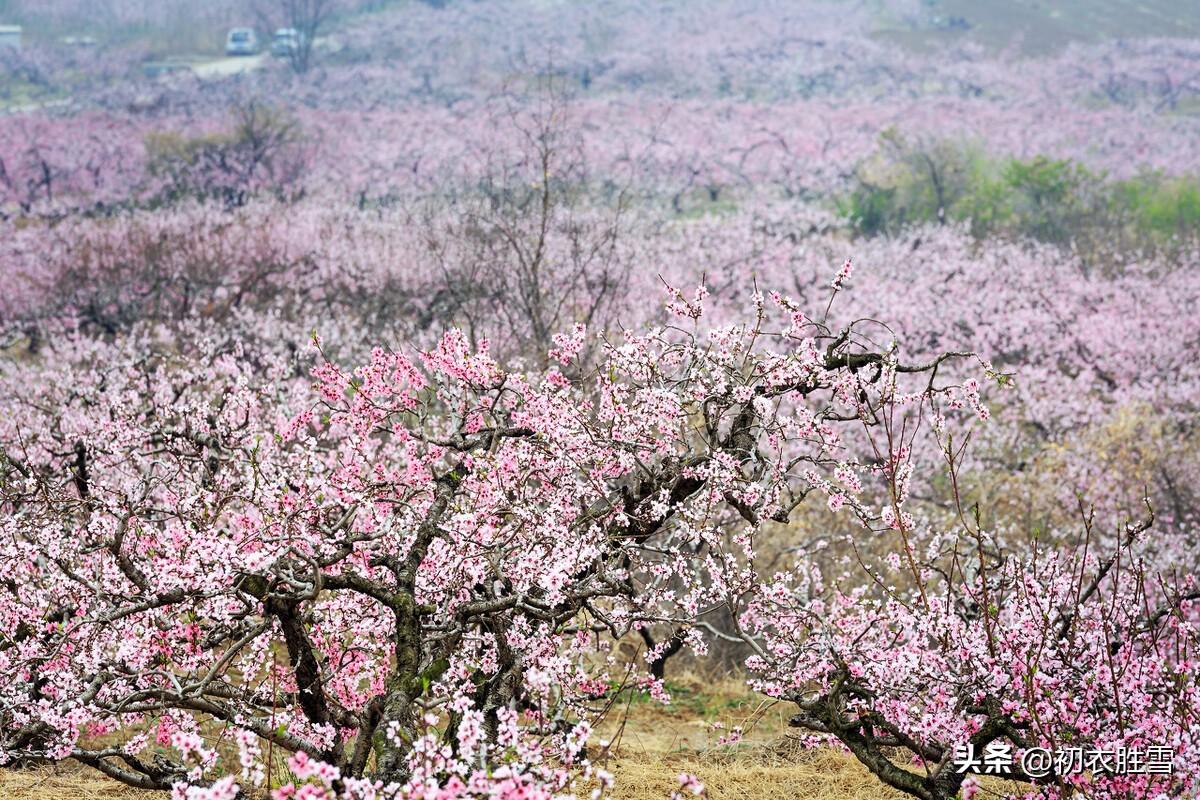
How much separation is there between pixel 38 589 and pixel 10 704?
1.66 m

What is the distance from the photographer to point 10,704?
5.79 m

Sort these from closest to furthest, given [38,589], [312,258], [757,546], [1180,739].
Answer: [1180,739], [38,589], [757,546], [312,258]

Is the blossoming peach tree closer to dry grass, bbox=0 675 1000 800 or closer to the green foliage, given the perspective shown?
dry grass, bbox=0 675 1000 800

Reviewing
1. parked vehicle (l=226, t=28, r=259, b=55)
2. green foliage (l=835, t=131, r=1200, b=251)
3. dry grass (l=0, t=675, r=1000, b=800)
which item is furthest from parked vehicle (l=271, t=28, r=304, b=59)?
dry grass (l=0, t=675, r=1000, b=800)

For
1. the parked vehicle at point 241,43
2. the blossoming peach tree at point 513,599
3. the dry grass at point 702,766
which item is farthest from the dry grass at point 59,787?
the parked vehicle at point 241,43

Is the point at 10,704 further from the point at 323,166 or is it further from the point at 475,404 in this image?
the point at 323,166

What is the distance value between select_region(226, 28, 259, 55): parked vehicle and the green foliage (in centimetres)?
4712

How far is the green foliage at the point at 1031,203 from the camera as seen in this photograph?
31406 mm

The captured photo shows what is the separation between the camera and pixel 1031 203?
109 ft

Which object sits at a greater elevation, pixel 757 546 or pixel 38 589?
pixel 38 589

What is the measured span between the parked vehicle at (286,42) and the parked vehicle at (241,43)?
1.36 metres

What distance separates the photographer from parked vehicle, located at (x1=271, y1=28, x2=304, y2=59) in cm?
6319

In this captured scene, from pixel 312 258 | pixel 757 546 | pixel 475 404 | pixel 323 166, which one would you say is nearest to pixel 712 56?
pixel 323 166

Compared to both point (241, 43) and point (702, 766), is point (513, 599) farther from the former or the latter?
point (241, 43)
